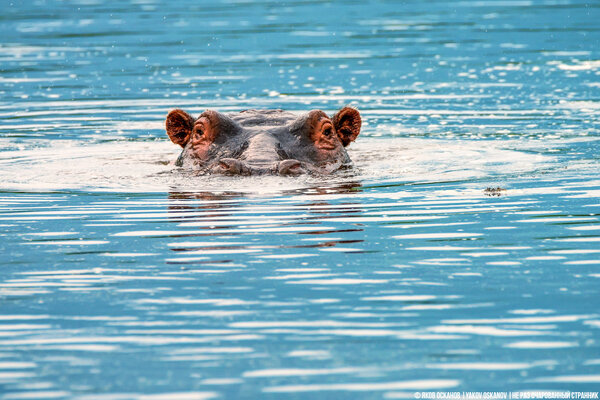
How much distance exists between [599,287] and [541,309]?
80cm

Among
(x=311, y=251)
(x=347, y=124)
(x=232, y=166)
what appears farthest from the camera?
(x=347, y=124)

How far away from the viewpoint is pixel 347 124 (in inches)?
675

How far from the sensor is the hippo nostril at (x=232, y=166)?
575 inches

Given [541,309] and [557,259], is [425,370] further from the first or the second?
[557,259]

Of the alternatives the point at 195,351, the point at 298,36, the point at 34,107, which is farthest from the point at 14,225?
the point at 298,36

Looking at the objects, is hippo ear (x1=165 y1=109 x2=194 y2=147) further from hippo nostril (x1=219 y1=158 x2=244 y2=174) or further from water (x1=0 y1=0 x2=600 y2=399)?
hippo nostril (x1=219 y1=158 x2=244 y2=174)

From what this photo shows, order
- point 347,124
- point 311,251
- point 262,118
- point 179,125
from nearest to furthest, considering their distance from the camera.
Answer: point 311,251 → point 262,118 → point 179,125 → point 347,124

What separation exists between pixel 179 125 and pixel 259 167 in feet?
8.77

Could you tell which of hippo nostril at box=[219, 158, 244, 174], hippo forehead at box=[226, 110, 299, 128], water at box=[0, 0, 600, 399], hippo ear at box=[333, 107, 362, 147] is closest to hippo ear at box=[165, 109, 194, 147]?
water at box=[0, 0, 600, 399]

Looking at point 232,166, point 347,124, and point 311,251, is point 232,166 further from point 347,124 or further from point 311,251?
point 311,251

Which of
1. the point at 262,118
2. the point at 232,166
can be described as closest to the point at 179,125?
the point at 262,118

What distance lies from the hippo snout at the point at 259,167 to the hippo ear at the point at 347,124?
2.29 m

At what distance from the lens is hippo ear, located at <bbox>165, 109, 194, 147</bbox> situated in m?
16.9

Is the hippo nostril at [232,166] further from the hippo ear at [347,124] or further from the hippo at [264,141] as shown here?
the hippo ear at [347,124]
